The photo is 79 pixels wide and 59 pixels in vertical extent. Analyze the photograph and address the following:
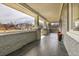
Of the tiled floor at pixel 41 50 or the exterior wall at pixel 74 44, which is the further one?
the tiled floor at pixel 41 50

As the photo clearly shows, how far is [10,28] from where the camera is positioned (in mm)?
5984

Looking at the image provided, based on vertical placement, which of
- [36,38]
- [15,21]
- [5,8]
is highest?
[5,8]

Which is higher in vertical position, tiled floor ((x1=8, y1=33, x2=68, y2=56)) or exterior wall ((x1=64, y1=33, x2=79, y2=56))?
exterior wall ((x1=64, y1=33, x2=79, y2=56))

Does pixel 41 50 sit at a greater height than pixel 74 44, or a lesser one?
lesser

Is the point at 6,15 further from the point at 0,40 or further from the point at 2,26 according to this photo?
the point at 0,40

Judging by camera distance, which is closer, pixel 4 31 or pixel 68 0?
pixel 68 0

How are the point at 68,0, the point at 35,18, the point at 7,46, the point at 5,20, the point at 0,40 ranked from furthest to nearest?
1. the point at 35,18
2. the point at 5,20
3. the point at 7,46
4. the point at 0,40
5. the point at 68,0

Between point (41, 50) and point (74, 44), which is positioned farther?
point (41, 50)

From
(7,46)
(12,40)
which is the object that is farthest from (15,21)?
(7,46)

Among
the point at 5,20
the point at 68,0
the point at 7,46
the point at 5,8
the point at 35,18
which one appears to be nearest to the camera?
the point at 68,0

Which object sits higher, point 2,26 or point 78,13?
point 78,13

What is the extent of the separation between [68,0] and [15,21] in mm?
3743

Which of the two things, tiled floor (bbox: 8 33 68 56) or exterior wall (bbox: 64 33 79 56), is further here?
tiled floor (bbox: 8 33 68 56)

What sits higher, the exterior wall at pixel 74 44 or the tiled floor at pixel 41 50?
the exterior wall at pixel 74 44
